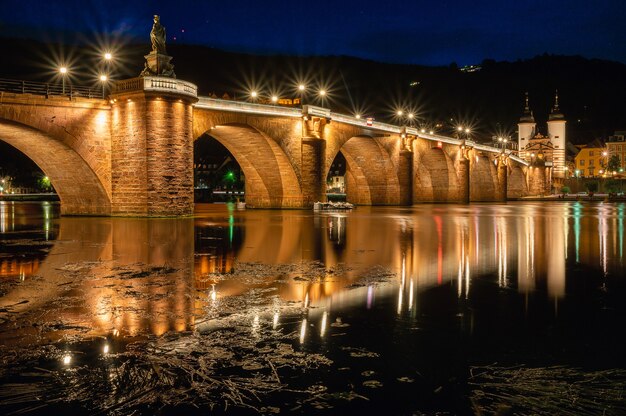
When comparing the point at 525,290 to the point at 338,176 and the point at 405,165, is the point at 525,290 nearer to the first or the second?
the point at 405,165

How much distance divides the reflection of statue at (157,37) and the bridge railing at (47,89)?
3.99 metres

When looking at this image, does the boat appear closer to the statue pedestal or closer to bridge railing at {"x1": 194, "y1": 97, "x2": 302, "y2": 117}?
bridge railing at {"x1": 194, "y1": 97, "x2": 302, "y2": 117}

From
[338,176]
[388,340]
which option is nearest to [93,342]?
[388,340]

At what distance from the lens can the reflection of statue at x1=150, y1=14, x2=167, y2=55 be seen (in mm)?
29812

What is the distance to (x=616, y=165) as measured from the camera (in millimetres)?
105938

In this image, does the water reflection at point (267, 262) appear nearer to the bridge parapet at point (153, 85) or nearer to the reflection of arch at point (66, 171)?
the reflection of arch at point (66, 171)

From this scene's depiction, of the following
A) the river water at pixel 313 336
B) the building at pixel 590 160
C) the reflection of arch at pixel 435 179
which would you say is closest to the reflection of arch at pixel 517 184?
the building at pixel 590 160

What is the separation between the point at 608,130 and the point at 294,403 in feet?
558

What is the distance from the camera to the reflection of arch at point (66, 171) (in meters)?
29.2

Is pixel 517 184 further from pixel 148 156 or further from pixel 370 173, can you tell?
pixel 148 156

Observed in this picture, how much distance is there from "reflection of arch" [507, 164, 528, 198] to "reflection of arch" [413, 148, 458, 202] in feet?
122

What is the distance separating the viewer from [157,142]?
95.2ft

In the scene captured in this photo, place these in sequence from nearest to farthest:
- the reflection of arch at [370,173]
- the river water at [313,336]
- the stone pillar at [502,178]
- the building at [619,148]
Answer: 1. the river water at [313,336]
2. the reflection of arch at [370,173]
3. the stone pillar at [502,178]
4. the building at [619,148]

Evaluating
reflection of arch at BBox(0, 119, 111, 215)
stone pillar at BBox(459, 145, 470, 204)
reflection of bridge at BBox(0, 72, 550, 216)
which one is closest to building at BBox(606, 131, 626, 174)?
stone pillar at BBox(459, 145, 470, 204)
